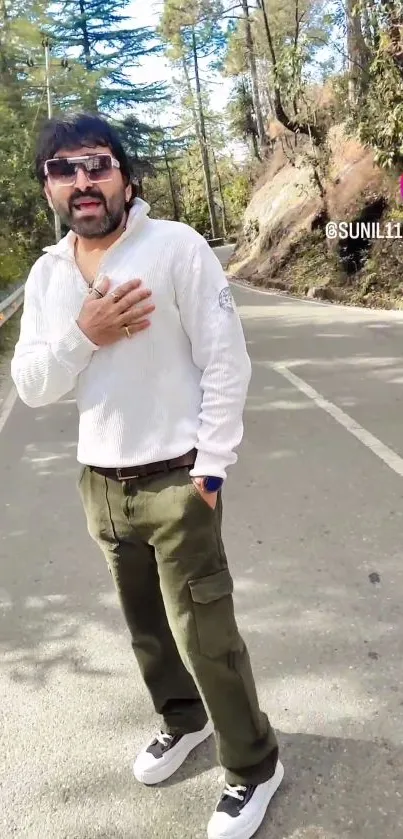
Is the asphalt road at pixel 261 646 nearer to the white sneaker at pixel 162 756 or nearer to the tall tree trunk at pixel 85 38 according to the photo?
the white sneaker at pixel 162 756

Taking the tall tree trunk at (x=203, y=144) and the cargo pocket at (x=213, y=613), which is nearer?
the cargo pocket at (x=213, y=613)

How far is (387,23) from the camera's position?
14.2m

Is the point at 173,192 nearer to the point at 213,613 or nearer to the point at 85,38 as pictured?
the point at 85,38

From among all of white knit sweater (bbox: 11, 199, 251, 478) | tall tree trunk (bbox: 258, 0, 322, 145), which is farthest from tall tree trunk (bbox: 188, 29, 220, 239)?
white knit sweater (bbox: 11, 199, 251, 478)

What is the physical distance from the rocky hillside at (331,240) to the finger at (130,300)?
39.7ft

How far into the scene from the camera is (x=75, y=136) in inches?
79.7

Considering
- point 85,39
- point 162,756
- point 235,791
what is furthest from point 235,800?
point 85,39

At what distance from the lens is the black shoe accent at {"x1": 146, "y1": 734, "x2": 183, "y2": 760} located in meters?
2.46

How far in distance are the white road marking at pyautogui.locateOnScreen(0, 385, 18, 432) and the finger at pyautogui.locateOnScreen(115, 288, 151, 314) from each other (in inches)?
208

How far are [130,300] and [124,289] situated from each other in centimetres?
4

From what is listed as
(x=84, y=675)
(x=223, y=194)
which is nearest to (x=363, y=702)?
(x=84, y=675)

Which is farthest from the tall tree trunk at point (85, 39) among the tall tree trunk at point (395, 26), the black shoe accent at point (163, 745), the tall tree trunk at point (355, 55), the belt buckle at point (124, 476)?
the black shoe accent at point (163, 745)

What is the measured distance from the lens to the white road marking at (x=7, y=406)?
24.0 ft

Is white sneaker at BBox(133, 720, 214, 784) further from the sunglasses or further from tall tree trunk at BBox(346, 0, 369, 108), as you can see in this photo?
tall tree trunk at BBox(346, 0, 369, 108)
